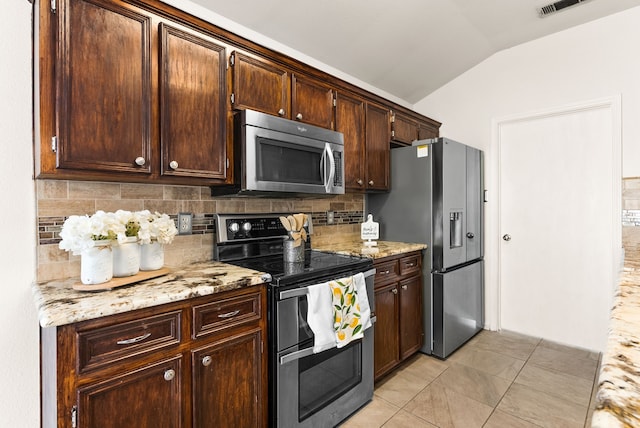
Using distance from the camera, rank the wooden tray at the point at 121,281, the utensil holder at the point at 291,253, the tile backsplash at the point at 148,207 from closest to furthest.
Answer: the wooden tray at the point at 121,281 < the tile backsplash at the point at 148,207 < the utensil holder at the point at 291,253

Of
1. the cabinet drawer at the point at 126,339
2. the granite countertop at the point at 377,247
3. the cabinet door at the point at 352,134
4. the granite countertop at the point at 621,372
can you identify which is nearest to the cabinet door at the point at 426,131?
the cabinet door at the point at 352,134

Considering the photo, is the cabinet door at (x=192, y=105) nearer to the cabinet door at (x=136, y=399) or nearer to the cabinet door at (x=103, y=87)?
the cabinet door at (x=103, y=87)

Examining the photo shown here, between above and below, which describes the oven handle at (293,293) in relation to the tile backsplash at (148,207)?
below

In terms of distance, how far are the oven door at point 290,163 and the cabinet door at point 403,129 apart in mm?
924

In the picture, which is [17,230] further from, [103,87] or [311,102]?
[311,102]

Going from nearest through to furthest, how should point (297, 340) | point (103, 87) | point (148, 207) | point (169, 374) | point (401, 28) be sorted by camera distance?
point (169, 374)
point (103, 87)
point (297, 340)
point (148, 207)
point (401, 28)

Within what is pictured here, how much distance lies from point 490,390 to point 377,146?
2065 millimetres

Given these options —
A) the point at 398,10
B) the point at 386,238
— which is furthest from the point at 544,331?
the point at 398,10

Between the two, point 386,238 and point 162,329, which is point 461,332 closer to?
point 386,238

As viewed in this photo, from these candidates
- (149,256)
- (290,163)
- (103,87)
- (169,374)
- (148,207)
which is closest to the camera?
(169,374)

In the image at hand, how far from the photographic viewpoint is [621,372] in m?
0.59

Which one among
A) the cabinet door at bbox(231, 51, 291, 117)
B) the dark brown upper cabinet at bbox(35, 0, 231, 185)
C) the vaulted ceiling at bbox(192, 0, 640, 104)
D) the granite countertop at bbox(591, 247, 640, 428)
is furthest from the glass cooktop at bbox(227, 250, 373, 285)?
the vaulted ceiling at bbox(192, 0, 640, 104)

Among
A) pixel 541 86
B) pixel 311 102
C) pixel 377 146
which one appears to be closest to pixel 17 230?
pixel 311 102

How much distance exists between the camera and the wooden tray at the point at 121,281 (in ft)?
4.40
